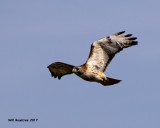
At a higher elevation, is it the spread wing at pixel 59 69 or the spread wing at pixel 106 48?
the spread wing at pixel 106 48

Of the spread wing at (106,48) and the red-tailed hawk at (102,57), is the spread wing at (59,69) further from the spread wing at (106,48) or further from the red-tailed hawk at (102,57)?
the spread wing at (106,48)

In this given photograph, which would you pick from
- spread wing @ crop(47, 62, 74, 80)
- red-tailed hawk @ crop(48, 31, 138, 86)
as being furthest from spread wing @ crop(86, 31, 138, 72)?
spread wing @ crop(47, 62, 74, 80)

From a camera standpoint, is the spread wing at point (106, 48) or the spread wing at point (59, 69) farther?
the spread wing at point (59, 69)

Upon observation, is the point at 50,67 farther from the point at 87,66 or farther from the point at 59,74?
the point at 87,66

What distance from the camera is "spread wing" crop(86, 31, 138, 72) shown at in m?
11.9

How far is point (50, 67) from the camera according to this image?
44.5 feet

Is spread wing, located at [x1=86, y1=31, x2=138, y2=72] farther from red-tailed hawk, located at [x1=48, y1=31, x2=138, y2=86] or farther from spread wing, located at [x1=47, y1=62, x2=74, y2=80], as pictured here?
spread wing, located at [x1=47, y1=62, x2=74, y2=80]

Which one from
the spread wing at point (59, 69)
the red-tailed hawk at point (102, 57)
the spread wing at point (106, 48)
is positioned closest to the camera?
the red-tailed hawk at point (102, 57)

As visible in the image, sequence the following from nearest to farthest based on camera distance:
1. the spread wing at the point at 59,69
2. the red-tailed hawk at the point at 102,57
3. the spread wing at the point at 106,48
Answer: the red-tailed hawk at the point at 102,57 → the spread wing at the point at 106,48 → the spread wing at the point at 59,69

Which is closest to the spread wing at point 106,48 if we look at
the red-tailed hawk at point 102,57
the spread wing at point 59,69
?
the red-tailed hawk at point 102,57

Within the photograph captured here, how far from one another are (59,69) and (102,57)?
7.45 ft

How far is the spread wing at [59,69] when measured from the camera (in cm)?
1295

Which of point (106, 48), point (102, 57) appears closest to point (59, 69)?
point (102, 57)

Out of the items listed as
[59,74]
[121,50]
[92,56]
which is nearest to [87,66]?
[92,56]
